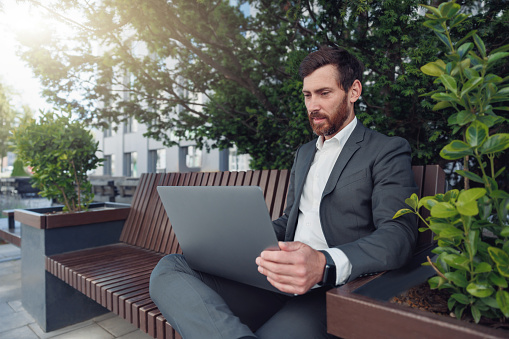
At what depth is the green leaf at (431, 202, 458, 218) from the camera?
2.98ft

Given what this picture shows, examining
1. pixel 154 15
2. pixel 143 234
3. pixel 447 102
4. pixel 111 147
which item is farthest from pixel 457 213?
Result: pixel 111 147

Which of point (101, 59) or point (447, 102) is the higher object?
point (101, 59)

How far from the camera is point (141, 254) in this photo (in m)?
3.60

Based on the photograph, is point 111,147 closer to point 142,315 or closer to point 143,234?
point 143,234

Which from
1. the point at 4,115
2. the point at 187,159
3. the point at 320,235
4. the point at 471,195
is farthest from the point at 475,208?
the point at 4,115

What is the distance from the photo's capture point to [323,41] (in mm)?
4461

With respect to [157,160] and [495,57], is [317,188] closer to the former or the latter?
[495,57]

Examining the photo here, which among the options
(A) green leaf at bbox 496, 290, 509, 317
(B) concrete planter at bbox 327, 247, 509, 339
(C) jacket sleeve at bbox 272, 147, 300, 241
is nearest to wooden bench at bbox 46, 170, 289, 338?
(C) jacket sleeve at bbox 272, 147, 300, 241

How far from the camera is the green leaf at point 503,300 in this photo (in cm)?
83

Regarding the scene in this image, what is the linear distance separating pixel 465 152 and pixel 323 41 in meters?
3.85

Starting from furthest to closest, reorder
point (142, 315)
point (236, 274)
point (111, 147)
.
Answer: point (111, 147) → point (142, 315) → point (236, 274)

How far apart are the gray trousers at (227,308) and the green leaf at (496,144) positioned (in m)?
0.94

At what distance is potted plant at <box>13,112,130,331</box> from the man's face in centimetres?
299

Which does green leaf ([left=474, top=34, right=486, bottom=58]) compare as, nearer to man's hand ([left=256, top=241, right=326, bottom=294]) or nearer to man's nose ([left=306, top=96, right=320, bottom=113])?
man's hand ([left=256, top=241, right=326, bottom=294])
